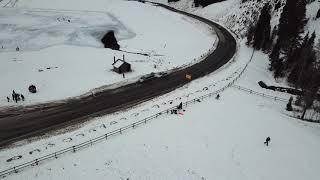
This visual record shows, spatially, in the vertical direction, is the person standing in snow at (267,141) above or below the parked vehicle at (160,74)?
below

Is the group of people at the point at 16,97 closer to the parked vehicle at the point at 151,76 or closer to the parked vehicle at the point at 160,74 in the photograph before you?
the parked vehicle at the point at 151,76

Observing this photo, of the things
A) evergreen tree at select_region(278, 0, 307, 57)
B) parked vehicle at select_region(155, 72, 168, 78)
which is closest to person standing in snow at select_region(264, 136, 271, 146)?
parked vehicle at select_region(155, 72, 168, 78)

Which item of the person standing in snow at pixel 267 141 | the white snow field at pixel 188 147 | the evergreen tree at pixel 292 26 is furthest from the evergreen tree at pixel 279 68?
the person standing in snow at pixel 267 141

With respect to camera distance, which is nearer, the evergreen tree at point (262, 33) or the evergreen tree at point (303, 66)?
the evergreen tree at point (303, 66)

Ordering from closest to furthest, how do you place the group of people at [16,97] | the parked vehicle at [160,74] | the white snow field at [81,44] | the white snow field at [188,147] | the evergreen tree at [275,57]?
1. the white snow field at [188,147]
2. the group of people at [16,97]
3. the white snow field at [81,44]
4. the parked vehicle at [160,74]
5. the evergreen tree at [275,57]

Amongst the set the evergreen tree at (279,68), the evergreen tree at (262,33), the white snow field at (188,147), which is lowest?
the white snow field at (188,147)

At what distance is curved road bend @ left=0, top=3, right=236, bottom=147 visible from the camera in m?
33.2

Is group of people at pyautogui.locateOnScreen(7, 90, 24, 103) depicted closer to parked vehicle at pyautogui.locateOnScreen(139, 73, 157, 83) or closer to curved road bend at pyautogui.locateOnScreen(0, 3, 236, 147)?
curved road bend at pyautogui.locateOnScreen(0, 3, 236, 147)

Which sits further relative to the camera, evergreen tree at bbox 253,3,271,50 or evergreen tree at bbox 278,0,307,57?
evergreen tree at bbox 253,3,271,50

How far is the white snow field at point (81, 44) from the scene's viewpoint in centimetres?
4682

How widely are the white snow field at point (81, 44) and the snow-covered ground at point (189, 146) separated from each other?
11.2m

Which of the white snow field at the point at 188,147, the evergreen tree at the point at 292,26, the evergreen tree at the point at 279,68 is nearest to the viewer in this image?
the white snow field at the point at 188,147

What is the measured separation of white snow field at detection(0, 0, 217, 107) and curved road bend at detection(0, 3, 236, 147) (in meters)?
2.51

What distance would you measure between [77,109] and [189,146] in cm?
1538
